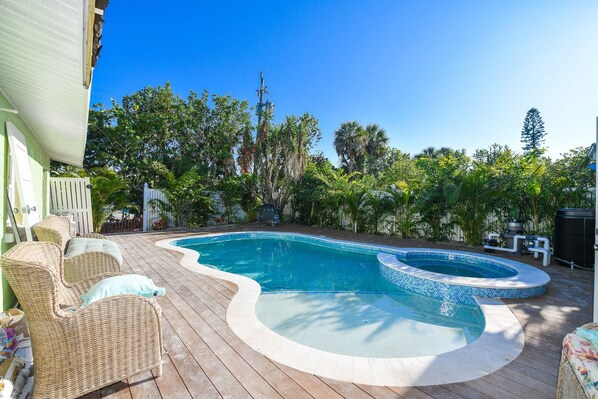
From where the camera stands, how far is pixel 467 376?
2.10 metres

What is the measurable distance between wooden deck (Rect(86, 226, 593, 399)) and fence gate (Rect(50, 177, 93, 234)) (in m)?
6.85

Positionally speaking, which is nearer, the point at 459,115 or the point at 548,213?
the point at 548,213

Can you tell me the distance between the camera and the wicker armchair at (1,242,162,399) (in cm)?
159

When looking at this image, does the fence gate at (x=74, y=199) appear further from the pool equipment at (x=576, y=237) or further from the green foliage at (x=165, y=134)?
the pool equipment at (x=576, y=237)

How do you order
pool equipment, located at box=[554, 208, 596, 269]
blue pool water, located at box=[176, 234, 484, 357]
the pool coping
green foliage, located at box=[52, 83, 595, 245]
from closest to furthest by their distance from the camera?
blue pool water, located at box=[176, 234, 484, 357] < the pool coping < pool equipment, located at box=[554, 208, 596, 269] < green foliage, located at box=[52, 83, 595, 245]

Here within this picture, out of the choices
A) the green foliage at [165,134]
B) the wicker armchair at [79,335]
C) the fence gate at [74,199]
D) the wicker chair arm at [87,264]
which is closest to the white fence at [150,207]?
the fence gate at [74,199]

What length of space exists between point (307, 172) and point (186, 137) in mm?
7246

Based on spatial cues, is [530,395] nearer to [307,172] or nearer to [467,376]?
[467,376]

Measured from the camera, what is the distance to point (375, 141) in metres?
21.8

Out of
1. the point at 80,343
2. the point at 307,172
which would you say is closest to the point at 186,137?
the point at 307,172

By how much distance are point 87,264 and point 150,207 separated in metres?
8.29

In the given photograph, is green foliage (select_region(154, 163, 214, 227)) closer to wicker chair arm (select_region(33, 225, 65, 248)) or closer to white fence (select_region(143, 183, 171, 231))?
white fence (select_region(143, 183, 171, 231))

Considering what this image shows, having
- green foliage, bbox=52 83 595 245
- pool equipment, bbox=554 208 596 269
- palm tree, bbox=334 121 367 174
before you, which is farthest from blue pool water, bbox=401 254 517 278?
palm tree, bbox=334 121 367 174

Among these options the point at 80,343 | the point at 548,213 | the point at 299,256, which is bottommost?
the point at 299,256
